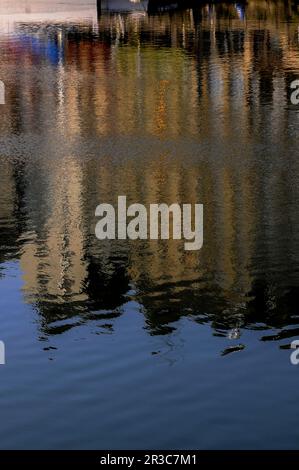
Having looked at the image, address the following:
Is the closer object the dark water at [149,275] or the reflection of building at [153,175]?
the dark water at [149,275]

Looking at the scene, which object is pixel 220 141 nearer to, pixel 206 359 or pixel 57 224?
pixel 57 224

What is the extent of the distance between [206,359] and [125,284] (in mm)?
4376

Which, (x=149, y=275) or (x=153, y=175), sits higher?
(x=149, y=275)

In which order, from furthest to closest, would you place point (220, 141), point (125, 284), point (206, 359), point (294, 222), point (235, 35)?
point (235, 35) < point (220, 141) < point (294, 222) < point (125, 284) < point (206, 359)

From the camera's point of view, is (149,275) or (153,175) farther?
(153,175)

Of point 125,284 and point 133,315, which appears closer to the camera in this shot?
point 133,315

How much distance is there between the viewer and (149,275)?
21.3 metres

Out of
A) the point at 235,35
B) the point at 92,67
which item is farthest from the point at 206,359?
the point at 235,35

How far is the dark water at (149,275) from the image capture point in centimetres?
1471

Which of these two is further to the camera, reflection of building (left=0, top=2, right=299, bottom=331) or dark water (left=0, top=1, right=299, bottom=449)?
reflection of building (left=0, top=2, right=299, bottom=331)

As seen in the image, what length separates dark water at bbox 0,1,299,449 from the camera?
14711mm
